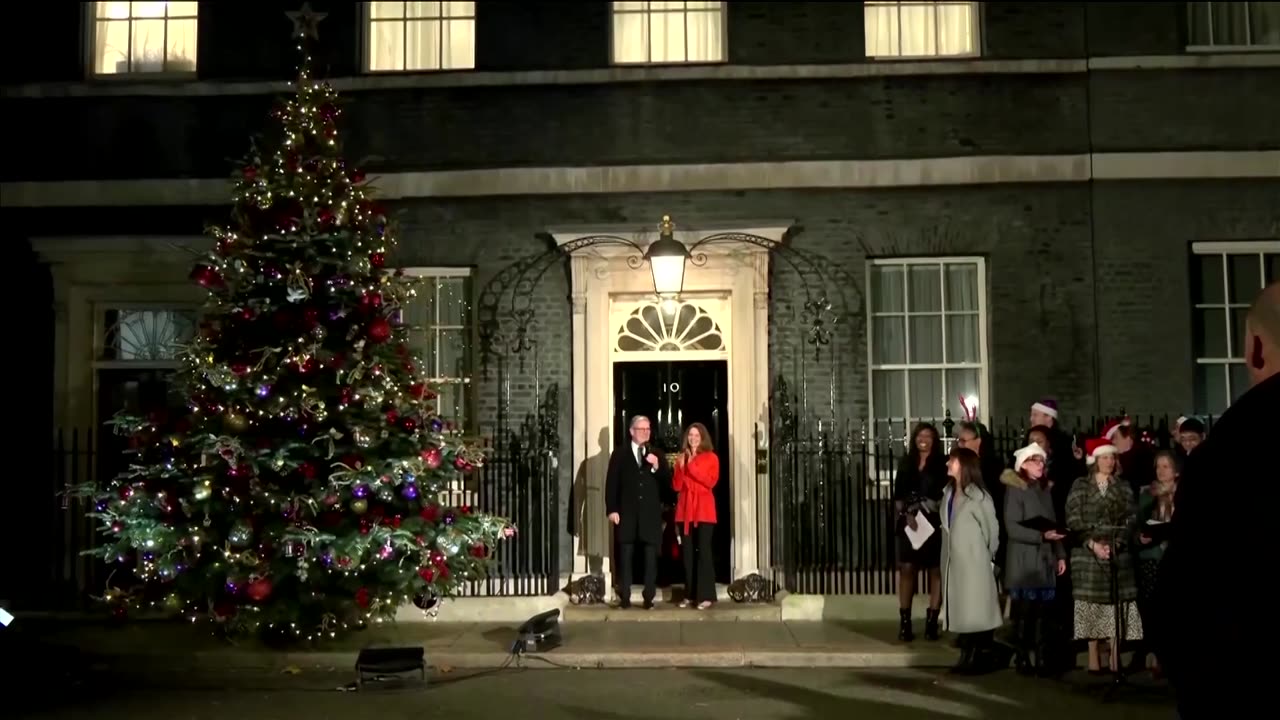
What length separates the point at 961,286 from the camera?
12.7m

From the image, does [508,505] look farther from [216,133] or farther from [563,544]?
[216,133]

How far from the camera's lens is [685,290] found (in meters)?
12.5

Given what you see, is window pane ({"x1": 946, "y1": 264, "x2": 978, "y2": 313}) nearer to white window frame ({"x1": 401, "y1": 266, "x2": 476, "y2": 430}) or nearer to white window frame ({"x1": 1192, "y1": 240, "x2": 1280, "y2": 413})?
white window frame ({"x1": 1192, "y1": 240, "x2": 1280, "y2": 413})

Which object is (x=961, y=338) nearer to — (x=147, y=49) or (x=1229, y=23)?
(x=1229, y=23)

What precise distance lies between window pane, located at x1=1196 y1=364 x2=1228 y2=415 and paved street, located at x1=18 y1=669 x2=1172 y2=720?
5.36 metres

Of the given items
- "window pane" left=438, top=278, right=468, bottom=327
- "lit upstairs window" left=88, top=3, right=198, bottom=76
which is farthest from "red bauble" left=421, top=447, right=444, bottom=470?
"lit upstairs window" left=88, top=3, right=198, bottom=76

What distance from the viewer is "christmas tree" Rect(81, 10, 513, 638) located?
9383mm

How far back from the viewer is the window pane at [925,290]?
1266cm

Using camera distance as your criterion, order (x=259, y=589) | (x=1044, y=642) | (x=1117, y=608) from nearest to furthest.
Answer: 1. (x=1117, y=608)
2. (x=1044, y=642)
3. (x=259, y=589)

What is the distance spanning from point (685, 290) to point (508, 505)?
3.01m

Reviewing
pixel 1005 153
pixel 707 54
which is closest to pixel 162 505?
pixel 707 54

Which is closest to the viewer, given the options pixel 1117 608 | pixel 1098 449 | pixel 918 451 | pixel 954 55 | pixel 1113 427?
pixel 1117 608

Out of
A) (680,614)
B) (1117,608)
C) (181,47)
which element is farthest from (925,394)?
(181,47)

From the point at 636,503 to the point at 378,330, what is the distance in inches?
127
